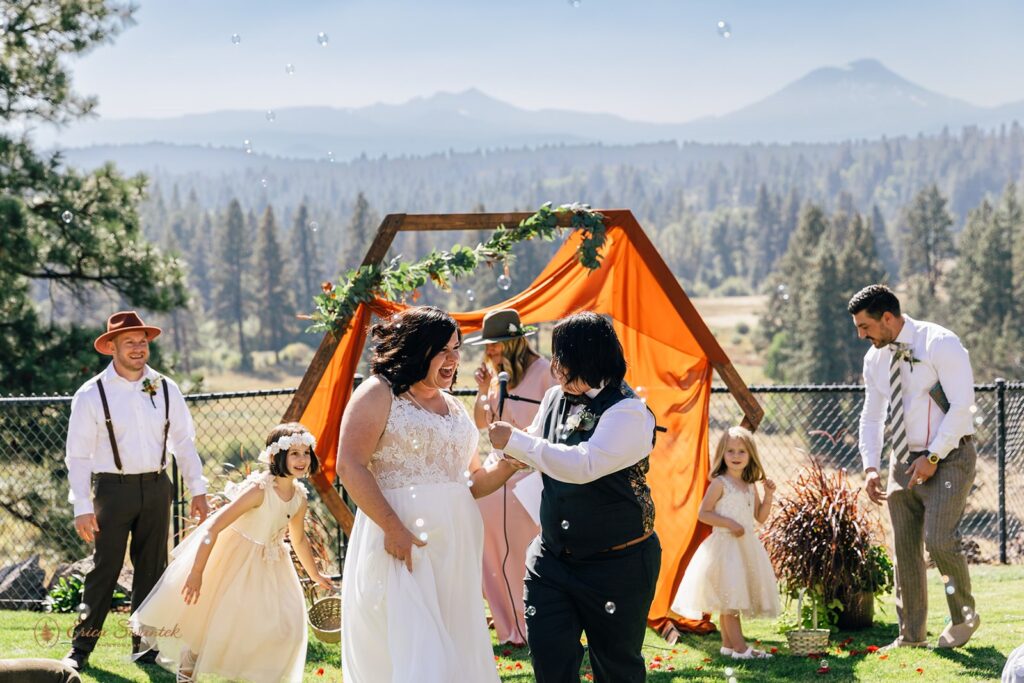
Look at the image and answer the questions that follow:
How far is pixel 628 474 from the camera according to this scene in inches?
171

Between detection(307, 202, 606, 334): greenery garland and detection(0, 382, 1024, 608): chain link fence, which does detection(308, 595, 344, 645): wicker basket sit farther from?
detection(307, 202, 606, 334): greenery garland

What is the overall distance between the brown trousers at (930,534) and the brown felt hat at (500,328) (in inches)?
85.2

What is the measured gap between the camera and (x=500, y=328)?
21.7 ft

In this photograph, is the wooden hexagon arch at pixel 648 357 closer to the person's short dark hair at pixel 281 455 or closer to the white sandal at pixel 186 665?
the person's short dark hair at pixel 281 455

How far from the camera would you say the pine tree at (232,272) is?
418ft

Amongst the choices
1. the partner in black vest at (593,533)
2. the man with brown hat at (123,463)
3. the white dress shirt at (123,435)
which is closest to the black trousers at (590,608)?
the partner in black vest at (593,533)

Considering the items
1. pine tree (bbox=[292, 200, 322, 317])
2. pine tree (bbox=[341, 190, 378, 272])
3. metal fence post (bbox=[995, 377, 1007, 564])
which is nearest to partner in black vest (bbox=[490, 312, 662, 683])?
metal fence post (bbox=[995, 377, 1007, 564])

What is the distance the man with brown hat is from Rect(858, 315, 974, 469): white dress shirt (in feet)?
12.3

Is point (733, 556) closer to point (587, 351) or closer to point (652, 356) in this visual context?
point (652, 356)

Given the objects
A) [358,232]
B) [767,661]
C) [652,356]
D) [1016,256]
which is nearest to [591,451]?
[767,661]

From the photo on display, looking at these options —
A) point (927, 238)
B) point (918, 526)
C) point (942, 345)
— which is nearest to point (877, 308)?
point (942, 345)

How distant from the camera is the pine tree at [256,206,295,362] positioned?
121m

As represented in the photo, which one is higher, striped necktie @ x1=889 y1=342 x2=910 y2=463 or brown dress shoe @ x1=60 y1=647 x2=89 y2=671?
striped necktie @ x1=889 y1=342 x2=910 y2=463

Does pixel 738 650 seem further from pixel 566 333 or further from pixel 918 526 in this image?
pixel 566 333
